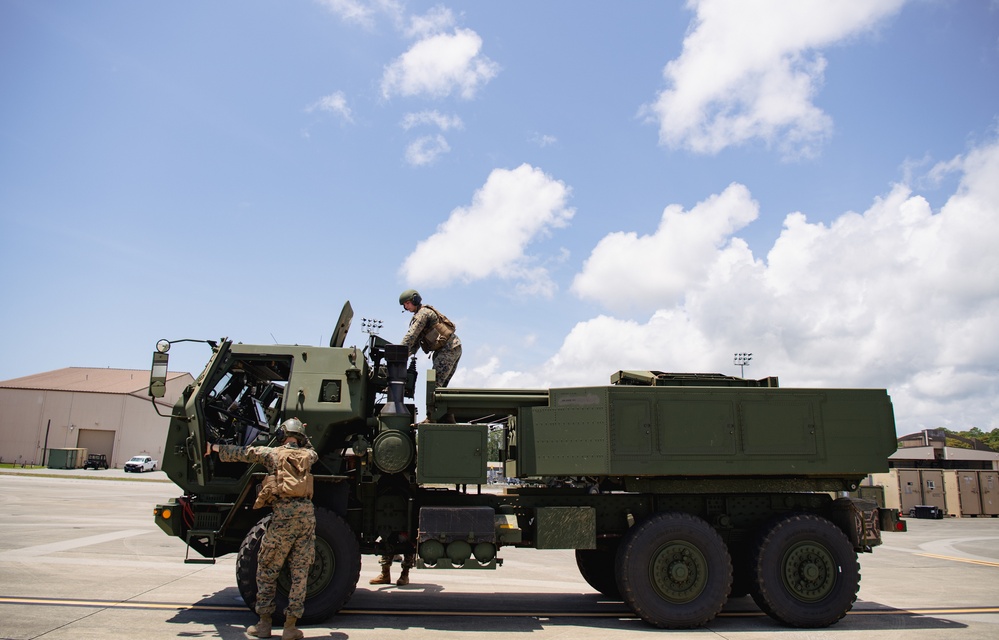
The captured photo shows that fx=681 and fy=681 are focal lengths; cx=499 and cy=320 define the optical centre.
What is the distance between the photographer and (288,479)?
20.9 feet

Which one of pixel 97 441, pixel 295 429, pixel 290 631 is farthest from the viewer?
pixel 97 441

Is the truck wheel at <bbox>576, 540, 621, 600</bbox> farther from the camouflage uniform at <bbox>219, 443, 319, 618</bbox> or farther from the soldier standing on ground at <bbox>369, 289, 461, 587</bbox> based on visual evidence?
the camouflage uniform at <bbox>219, 443, 319, 618</bbox>

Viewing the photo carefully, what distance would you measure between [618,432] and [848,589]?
2.98 metres

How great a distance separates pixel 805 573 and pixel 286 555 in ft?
17.7

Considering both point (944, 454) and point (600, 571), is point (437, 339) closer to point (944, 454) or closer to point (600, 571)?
point (600, 571)

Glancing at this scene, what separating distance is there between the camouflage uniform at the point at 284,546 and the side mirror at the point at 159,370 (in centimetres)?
131

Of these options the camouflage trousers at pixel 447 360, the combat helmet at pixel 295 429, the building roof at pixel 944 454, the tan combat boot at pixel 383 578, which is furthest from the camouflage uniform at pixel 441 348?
the building roof at pixel 944 454

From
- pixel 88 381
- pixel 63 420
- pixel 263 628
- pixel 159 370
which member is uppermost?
pixel 88 381

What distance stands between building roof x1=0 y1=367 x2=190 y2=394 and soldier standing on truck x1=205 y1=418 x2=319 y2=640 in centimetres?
5984

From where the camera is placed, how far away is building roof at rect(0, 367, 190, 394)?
6207 cm

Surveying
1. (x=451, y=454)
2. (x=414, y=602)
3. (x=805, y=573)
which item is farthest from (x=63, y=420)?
(x=805, y=573)

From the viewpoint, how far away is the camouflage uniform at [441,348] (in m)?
8.52

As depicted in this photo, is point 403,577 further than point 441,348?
Yes

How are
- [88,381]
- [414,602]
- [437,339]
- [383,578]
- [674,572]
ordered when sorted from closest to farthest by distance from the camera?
[674,572] < [414,602] < [437,339] < [383,578] < [88,381]
